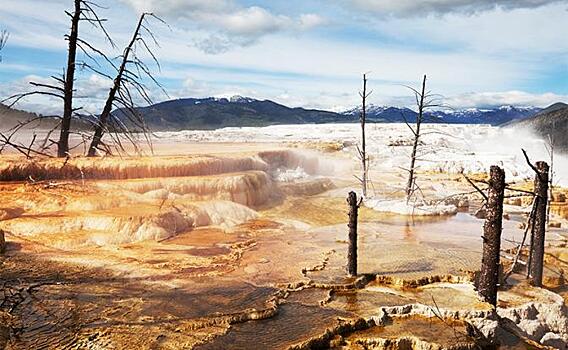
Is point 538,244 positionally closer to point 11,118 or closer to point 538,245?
point 538,245

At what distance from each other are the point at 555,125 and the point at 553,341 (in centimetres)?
3775

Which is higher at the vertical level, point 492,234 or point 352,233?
point 492,234

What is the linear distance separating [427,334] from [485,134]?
152 ft

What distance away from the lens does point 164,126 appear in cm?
8738

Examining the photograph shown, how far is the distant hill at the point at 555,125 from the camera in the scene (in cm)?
3785

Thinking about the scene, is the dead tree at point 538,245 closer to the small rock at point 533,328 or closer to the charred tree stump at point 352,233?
the small rock at point 533,328

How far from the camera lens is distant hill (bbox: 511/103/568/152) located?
37.8 meters

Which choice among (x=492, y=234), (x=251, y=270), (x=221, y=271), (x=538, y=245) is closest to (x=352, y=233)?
(x=251, y=270)

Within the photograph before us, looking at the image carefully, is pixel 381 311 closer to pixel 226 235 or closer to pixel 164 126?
pixel 226 235

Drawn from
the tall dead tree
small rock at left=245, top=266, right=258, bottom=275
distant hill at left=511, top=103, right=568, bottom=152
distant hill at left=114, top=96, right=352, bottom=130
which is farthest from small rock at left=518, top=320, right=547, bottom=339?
distant hill at left=114, top=96, right=352, bottom=130

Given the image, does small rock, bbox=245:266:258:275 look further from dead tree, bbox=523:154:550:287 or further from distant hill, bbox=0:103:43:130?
distant hill, bbox=0:103:43:130

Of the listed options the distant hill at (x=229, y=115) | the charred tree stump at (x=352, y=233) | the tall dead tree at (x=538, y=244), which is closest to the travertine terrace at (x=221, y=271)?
the charred tree stump at (x=352, y=233)

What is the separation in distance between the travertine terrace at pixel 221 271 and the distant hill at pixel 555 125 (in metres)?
25.8

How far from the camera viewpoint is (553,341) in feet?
25.6
